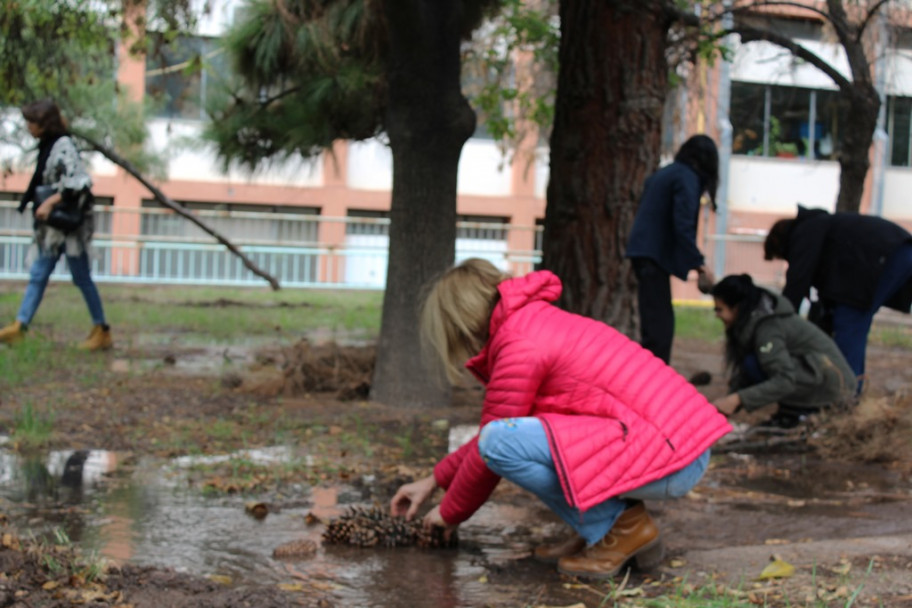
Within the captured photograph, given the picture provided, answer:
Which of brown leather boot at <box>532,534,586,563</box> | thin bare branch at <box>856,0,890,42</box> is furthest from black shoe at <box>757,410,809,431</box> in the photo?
thin bare branch at <box>856,0,890,42</box>

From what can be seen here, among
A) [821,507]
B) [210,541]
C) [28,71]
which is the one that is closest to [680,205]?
[821,507]

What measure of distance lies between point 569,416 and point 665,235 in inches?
108

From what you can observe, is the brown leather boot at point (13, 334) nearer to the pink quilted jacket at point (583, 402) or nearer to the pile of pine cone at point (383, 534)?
the pile of pine cone at point (383, 534)

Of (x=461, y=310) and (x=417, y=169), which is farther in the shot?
(x=417, y=169)

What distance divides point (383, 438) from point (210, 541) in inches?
82.4

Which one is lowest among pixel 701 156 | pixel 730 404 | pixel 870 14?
pixel 730 404

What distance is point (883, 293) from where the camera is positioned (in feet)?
19.7

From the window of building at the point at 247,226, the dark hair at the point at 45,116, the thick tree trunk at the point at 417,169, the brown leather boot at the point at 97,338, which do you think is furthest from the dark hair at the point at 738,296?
the window of building at the point at 247,226

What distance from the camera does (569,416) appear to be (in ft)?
10.7

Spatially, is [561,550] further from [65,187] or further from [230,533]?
[65,187]

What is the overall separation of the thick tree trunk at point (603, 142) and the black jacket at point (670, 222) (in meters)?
0.46

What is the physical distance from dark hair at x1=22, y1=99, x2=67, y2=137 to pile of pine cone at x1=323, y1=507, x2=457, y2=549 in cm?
557

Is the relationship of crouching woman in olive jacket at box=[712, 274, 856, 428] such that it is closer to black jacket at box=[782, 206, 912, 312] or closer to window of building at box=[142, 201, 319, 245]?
black jacket at box=[782, 206, 912, 312]

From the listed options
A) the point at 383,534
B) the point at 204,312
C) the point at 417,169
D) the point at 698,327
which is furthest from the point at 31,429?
the point at 698,327
